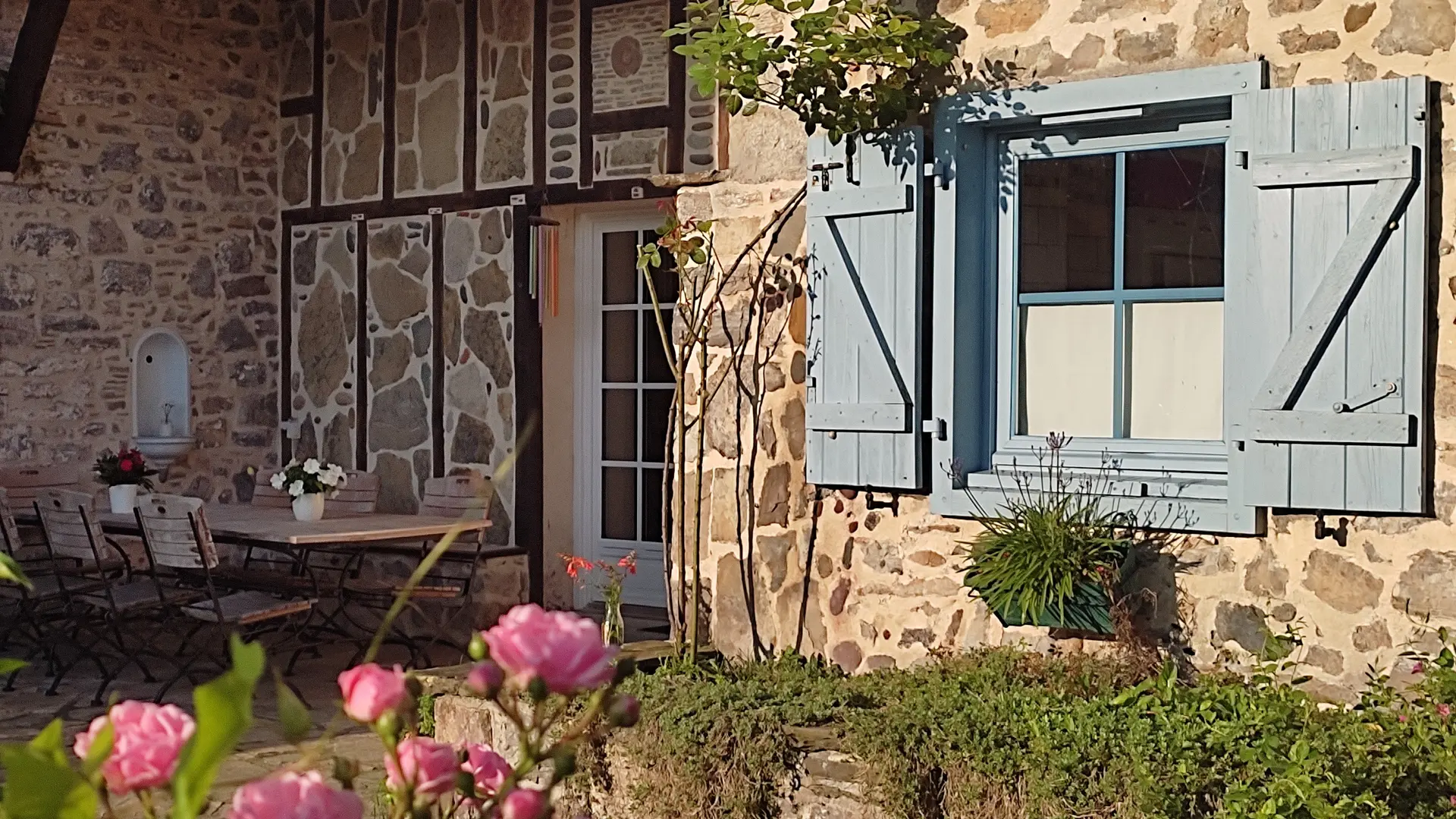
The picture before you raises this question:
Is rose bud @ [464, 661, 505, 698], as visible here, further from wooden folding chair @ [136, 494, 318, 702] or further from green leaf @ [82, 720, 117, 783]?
wooden folding chair @ [136, 494, 318, 702]

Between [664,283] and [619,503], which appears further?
[619,503]

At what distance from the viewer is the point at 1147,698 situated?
3881 millimetres

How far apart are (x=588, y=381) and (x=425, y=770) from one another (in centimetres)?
751

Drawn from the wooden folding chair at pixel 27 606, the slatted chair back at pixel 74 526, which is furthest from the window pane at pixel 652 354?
the wooden folding chair at pixel 27 606

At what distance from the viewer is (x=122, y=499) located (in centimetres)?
794

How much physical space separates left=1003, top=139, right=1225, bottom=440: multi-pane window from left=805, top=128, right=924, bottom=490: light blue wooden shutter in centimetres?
28

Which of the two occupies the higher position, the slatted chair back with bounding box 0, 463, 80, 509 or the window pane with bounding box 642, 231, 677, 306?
the window pane with bounding box 642, 231, 677, 306

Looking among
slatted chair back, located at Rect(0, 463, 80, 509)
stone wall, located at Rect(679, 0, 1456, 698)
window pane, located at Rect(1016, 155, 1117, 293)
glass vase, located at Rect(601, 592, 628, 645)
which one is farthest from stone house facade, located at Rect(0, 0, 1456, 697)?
window pane, located at Rect(1016, 155, 1117, 293)

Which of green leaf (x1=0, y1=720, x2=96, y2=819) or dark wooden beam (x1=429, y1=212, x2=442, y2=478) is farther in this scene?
dark wooden beam (x1=429, y1=212, x2=442, y2=478)

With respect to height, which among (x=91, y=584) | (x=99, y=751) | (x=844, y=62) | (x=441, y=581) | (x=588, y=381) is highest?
(x=844, y=62)

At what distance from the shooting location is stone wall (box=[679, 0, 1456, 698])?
3.91 m

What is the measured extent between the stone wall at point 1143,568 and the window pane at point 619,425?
10.8ft

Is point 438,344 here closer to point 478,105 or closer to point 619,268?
point 619,268

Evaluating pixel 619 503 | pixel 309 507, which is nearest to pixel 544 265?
pixel 619 503
